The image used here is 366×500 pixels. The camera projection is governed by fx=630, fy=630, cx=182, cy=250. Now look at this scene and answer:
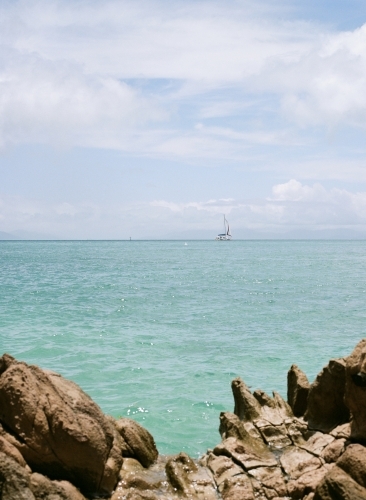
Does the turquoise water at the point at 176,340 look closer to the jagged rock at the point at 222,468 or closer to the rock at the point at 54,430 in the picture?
the jagged rock at the point at 222,468

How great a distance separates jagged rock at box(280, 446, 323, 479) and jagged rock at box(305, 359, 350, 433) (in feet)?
3.17

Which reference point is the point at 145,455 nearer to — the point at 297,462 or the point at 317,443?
the point at 297,462

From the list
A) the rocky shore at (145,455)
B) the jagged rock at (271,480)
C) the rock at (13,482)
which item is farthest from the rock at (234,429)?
the rock at (13,482)

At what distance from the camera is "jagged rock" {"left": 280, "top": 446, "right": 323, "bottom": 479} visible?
1052 cm

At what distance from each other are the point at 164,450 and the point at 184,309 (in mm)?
26364

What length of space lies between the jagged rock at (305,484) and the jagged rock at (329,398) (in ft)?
7.38

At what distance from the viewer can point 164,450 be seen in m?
15.1

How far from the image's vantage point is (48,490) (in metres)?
8.80

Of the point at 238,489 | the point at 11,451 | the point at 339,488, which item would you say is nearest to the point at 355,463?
the point at 339,488

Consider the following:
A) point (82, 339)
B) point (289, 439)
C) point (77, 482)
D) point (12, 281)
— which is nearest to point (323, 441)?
point (289, 439)

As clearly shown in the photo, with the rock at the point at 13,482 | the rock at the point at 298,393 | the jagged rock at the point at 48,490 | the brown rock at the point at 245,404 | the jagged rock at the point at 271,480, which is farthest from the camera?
the rock at the point at 298,393

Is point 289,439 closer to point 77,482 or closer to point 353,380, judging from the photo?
point 353,380

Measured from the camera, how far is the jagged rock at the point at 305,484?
9.70 m

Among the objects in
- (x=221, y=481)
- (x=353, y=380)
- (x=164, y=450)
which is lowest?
(x=164, y=450)
